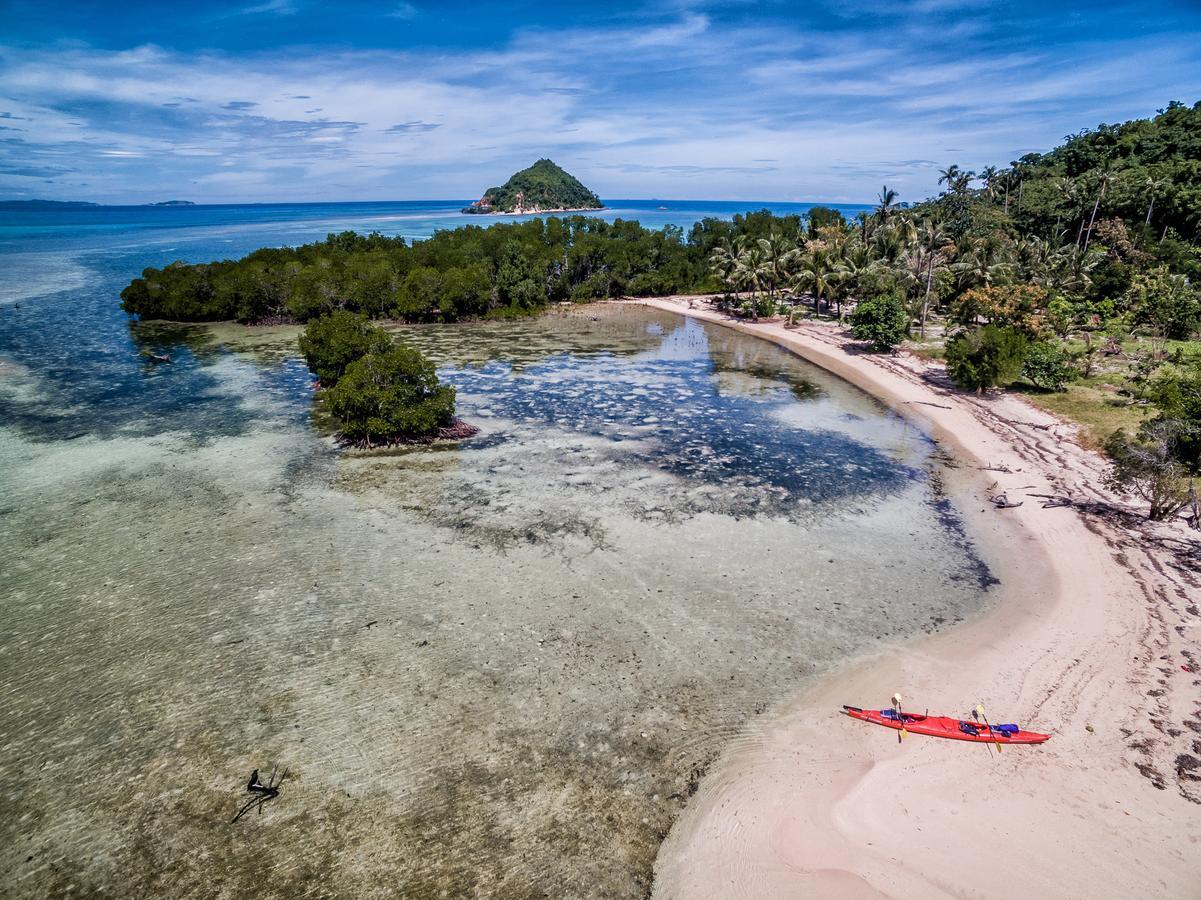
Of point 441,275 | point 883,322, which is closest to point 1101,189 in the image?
point 883,322

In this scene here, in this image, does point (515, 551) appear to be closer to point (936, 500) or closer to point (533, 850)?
point (533, 850)

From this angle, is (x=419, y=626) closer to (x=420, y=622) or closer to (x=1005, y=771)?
(x=420, y=622)

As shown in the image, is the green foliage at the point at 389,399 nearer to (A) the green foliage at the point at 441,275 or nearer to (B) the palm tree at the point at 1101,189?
(A) the green foliage at the point at 441,275

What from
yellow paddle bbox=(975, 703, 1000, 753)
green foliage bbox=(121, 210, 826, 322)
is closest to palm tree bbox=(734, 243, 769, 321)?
green foliage bbox=(121, 210, 826, 322)

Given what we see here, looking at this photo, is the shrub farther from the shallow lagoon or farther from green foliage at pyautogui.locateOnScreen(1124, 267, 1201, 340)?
the shallow lagoon

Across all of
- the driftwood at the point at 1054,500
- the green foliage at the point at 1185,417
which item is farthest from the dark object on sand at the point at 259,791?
the green foliage at the point at 1185,417

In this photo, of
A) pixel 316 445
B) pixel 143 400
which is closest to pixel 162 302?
pixel 143 400

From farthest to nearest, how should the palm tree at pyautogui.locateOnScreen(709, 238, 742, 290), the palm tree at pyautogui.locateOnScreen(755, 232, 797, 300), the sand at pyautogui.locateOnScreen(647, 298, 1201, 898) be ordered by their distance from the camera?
the palm tree at pyautogui.locateOnScreen(709, 238, 742, 290)
the palm tree at pyautogui.locateOnScreen(755, 232, 797, 300)
the sand at pyautogui.locateOnScreen(647, 298, 1201, 898)
